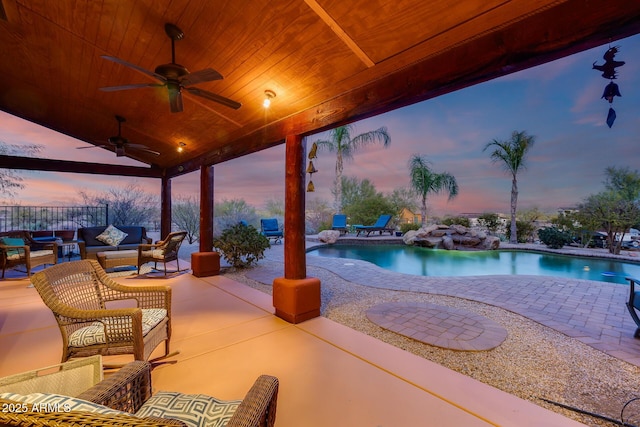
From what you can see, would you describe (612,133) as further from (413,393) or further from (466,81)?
(413,393)

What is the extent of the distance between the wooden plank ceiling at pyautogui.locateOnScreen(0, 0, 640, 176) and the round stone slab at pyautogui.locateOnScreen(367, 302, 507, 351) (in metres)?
2.12

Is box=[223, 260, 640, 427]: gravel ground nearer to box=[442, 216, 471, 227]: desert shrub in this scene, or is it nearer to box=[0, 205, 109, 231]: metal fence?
box=[0, 205, 109, 231]: metal fence

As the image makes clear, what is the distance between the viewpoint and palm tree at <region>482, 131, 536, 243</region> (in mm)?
10305

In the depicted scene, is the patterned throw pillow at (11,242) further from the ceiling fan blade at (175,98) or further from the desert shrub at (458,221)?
the desert shrub at (458,221)


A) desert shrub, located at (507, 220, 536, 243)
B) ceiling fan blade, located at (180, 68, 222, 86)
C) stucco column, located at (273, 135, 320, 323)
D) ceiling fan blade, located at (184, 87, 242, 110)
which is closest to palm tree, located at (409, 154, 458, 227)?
desert shrub, located at (507, 220, 536, 243)

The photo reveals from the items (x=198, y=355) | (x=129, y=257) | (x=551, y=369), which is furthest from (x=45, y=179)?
(x=551, y=369)

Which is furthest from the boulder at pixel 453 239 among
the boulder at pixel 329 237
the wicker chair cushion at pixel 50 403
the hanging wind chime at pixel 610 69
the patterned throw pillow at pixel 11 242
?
the patterned throw pillow at pixel 11 242

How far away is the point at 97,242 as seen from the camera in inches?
229

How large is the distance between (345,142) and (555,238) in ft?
28.7

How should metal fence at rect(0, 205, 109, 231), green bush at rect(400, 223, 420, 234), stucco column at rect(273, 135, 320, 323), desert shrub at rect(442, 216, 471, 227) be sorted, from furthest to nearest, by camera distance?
green bush at rect(400, 223, 420, 234) → desert shrub at rect(442, 216, 471, 227) → metal fence at rect(0, 205, 109, 231) → stucco column at rect(273, 135, 320, 323)

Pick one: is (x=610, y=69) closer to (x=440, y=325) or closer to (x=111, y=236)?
(x=440, y=325)

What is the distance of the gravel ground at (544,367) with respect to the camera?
1724mm

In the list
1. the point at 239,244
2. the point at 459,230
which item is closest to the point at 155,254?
the point at 239,244

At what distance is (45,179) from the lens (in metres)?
8.23
